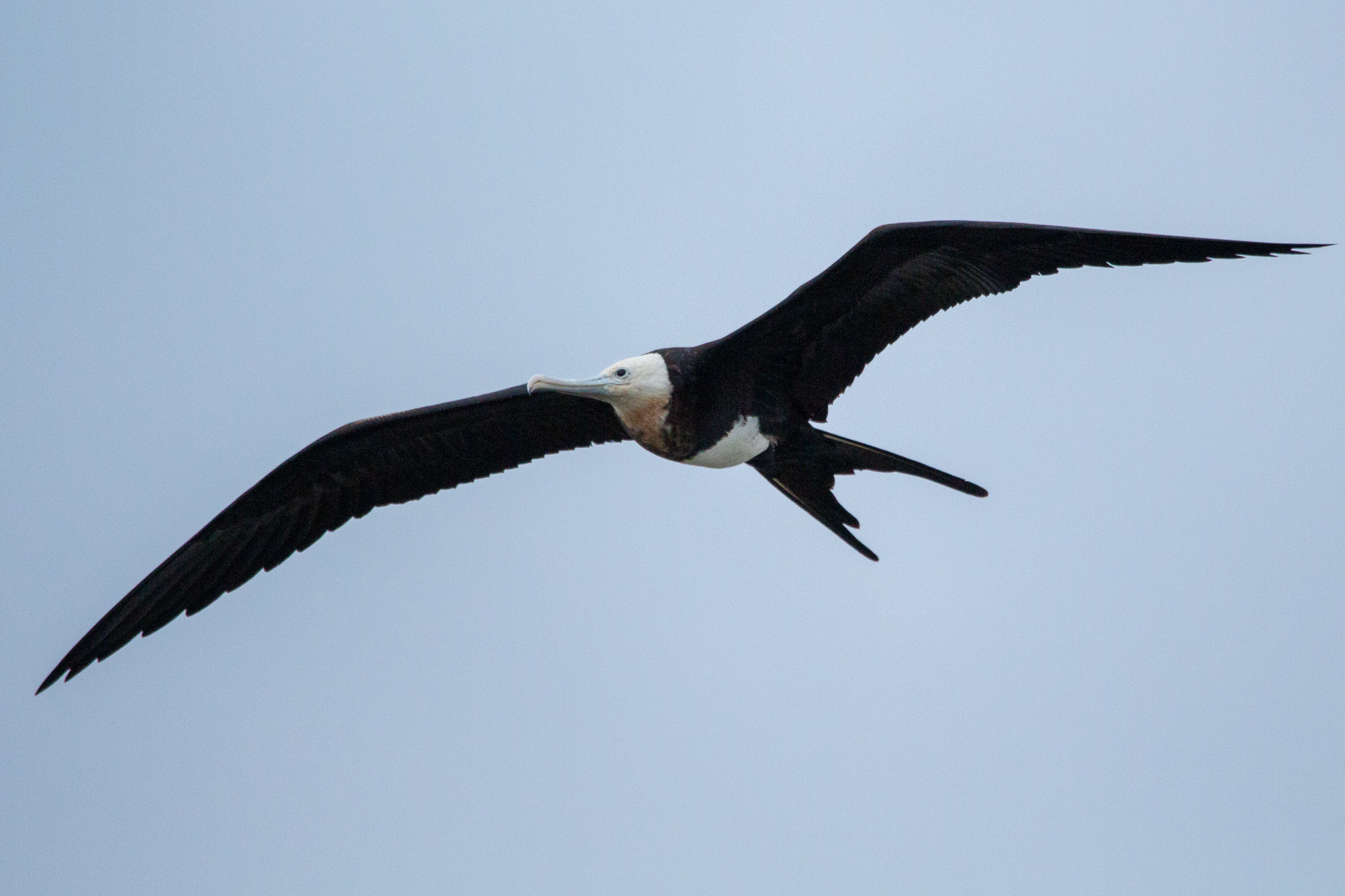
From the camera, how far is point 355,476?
679 centimetres

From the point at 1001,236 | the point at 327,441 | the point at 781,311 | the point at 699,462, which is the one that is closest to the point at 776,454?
the point at 699,462

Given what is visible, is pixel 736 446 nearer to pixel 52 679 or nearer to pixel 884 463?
pixel 884 463

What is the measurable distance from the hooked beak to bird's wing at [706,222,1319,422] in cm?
42

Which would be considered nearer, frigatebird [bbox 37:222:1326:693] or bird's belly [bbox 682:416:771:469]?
frigatebird [bbox 37:222:1326:693]

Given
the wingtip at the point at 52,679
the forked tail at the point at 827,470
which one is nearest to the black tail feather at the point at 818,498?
the forked tail at the point at 827,470

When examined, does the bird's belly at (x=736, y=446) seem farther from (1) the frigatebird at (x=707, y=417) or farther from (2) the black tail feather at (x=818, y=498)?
(2) the black tail feather at (x=818, y=498)

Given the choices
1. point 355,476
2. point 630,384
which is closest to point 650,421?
point 630,384

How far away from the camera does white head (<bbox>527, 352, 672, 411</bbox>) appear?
6199 millimetres

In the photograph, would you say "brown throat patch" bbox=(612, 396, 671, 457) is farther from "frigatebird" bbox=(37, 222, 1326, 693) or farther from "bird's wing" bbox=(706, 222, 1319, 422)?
"bird's wing" bbox=(706, 222, 1319, 422)

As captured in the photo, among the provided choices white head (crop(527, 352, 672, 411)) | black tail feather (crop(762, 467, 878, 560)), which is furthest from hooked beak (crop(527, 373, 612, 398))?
black tail feather (crop(762, 467, 878, 560))

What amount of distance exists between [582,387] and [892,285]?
122cm

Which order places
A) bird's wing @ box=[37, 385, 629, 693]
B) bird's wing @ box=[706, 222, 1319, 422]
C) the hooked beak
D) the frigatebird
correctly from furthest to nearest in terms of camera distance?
1. bird's wing @ box=[37, 385, 629, 693]
2. the hooked beak
3. the frigatebird
4. bird's wing @ box=[706, 222, 1319, 422]

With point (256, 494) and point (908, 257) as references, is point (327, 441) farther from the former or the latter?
point (908, 257)

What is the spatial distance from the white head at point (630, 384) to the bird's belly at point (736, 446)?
0.88 feet
